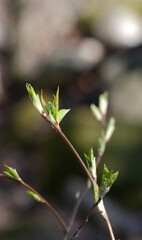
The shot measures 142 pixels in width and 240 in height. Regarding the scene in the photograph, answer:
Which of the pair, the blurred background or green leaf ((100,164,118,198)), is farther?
the blurred background

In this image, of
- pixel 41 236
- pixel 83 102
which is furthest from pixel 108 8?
pixel 41 236

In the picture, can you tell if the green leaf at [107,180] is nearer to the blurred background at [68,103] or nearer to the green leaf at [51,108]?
the green leaf at [51,108]

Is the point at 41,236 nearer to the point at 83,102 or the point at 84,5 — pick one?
the point at 83,102

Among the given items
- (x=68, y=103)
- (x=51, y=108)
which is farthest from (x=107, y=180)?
(x=68, y=103)

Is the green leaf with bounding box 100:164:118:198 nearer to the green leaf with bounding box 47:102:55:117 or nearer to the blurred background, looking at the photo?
the green leaf with bounding box 47:102:55:117

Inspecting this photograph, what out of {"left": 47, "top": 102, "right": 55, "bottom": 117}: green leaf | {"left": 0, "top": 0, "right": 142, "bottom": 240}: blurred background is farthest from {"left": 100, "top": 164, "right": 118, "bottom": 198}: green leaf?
{"left": 0, "top": 0, "right": 142, "bottom": 240}: blurred background

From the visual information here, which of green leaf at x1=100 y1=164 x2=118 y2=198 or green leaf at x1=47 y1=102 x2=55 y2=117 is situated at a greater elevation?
green leaf at x1=47 y1=102 x2=55 y2=117

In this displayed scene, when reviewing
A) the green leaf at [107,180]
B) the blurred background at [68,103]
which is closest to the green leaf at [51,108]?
the green leaf at [107,180]

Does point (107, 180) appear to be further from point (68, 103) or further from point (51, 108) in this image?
point (68, 103)
